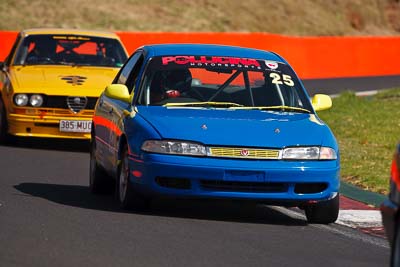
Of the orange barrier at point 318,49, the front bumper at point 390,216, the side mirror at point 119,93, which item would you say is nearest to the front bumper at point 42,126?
the side mirror at point 119,93

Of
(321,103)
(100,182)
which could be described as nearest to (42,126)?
(100,182)

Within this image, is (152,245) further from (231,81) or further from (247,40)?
(247,40)

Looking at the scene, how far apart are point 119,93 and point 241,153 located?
159cm

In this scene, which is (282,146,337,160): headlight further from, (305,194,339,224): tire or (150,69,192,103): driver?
(150,69,192,103): driver

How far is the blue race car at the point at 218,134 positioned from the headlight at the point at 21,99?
14.5 ft

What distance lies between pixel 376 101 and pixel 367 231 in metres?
16.1

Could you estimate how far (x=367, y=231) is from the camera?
10281mm

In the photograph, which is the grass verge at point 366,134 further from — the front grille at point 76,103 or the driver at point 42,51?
the driver at point 42,51

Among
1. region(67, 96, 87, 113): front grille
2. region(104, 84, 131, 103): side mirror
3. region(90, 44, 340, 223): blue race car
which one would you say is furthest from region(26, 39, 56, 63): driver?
region(104, 84, 131, 103): side mirror

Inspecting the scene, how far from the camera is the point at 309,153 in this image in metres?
10.1

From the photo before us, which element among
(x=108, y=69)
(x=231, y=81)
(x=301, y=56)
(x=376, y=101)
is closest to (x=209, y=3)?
(x=301, y=56)

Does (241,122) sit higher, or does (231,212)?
(241,122)

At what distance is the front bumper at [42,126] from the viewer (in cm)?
1579

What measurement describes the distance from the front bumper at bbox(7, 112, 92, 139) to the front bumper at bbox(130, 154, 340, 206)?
5.77m
